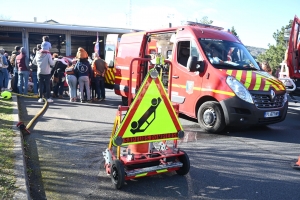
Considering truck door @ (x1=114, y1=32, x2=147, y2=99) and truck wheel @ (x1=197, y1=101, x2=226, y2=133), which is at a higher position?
truck door @ (x1=114, y1=32, x2=147, y2=99)

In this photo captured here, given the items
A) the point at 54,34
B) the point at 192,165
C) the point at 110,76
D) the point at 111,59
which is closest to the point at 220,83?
the point at 192,165

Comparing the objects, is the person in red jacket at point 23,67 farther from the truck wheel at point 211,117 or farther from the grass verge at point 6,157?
the truck wheel at point 211,117

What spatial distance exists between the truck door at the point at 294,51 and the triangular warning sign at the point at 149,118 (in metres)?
6.97

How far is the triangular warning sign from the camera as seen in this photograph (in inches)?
147

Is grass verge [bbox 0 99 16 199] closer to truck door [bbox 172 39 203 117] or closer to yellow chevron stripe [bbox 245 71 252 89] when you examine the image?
truck door [bbox 172 39 203 117]

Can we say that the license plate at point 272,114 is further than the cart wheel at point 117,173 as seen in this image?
Yes

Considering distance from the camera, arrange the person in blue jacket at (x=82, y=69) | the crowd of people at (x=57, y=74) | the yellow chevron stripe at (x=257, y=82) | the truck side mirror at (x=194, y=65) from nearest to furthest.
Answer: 1. the yellow chevron stripe at (x=257, y=82)
2. the truck side mirror at (x=194, y=65)
3. the crowd of people at (x=57, y=74)
4. the person in blue jacket at (x=82, y=69)

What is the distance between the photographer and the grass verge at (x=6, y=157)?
3.25m

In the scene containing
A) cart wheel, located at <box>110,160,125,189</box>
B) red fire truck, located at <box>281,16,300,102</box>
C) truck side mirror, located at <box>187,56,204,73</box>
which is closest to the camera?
cart wheel, located at <box>110,160,125,189</box>

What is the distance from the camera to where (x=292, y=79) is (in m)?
9.38

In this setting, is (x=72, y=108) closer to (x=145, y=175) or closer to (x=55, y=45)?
(x=145, y=175)

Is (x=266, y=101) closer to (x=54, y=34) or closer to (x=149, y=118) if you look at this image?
(x=149, y=118)

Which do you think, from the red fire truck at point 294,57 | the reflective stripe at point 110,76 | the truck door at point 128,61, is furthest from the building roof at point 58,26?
the red fire truck at point 294,57

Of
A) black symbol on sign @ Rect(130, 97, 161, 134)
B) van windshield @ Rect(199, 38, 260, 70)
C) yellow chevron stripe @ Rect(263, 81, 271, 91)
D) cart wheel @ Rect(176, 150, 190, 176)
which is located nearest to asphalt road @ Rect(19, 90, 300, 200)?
cart wheel @ Rect(176, 150, 190, 176)
